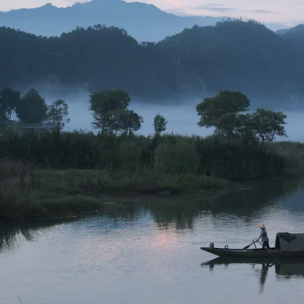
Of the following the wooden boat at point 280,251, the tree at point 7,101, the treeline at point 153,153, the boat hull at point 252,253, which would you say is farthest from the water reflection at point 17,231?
the tree at point 7,101

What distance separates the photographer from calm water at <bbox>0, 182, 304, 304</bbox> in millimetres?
16844

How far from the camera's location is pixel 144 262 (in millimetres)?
19750

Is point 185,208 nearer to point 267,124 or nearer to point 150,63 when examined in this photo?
point 267,124

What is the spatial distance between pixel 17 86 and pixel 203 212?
329 feet

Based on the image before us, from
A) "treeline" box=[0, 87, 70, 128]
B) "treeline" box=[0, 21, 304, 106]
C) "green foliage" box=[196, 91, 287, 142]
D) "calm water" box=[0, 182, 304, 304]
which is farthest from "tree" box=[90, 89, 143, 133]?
"treeline" box=[0, 21, 304, 106]

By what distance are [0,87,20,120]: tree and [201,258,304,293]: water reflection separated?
5720 cm

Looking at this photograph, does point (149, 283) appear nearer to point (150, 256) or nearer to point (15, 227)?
point (150, 256)

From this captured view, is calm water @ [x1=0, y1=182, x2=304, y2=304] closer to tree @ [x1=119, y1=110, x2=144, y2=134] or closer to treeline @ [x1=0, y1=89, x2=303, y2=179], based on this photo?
treeline @ [x1=0, y1=89, x2=303, y2=179]

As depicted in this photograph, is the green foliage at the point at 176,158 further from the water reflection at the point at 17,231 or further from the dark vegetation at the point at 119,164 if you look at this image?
the water reflection at the point at 17,231

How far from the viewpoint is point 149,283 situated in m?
17.6

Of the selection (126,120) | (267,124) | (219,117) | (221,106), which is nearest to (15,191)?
(219,117)

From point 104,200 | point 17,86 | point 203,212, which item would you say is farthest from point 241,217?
point 17,86

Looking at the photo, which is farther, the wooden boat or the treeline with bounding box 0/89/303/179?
the treeline with bounding box 0/89/303/179

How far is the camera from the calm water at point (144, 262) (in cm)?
1684
